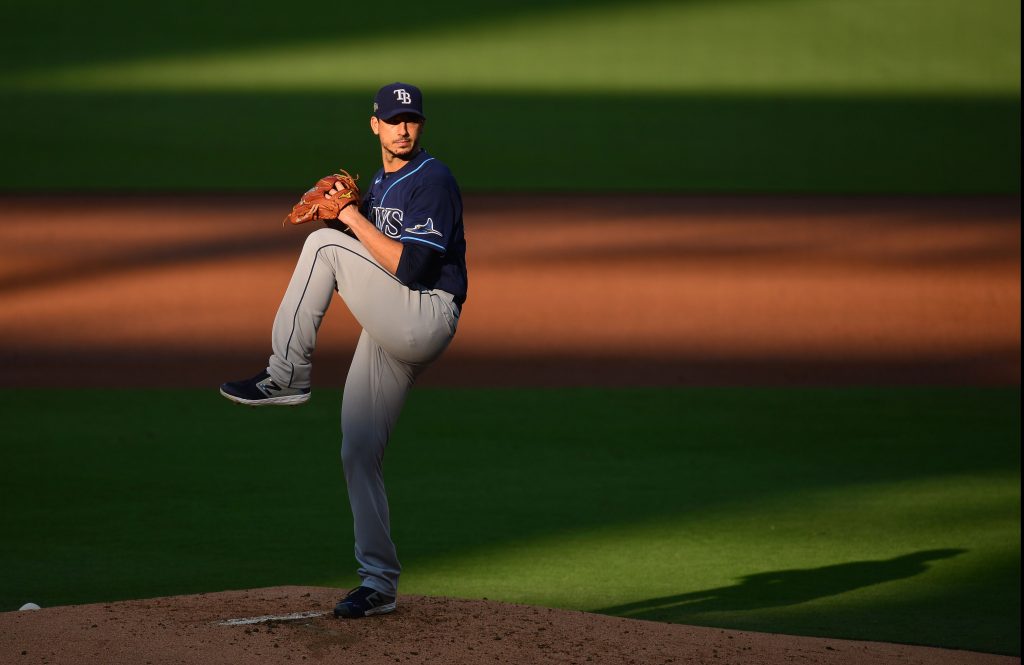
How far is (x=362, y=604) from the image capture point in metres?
4.48

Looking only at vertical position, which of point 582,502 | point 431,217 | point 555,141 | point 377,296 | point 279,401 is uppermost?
point 555,141

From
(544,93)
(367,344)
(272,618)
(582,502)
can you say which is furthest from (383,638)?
(544,93)

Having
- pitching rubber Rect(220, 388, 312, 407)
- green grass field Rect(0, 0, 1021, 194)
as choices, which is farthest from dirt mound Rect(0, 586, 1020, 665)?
green grass field Rect(0, 0, 1021, 194)

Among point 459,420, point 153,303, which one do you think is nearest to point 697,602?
point 459,420

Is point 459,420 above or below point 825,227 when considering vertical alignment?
below

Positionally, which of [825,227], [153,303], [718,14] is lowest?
[153,303]

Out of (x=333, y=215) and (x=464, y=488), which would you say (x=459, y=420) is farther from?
(x=333, y=215)

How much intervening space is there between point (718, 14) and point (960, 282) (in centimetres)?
966

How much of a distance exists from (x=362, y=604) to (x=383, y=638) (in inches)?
7.4

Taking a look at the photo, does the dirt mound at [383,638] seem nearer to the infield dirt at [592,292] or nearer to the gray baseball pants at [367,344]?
the gray baseball pants at [367,344]

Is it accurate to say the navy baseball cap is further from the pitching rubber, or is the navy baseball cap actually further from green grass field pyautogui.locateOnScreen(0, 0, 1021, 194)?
green grass field pyautogui.locateOnScreen(0, 0, 1021, 194)

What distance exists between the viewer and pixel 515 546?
19.5ft

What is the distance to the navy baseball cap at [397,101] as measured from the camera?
171 inches

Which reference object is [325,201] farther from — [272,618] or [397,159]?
[272,618]
